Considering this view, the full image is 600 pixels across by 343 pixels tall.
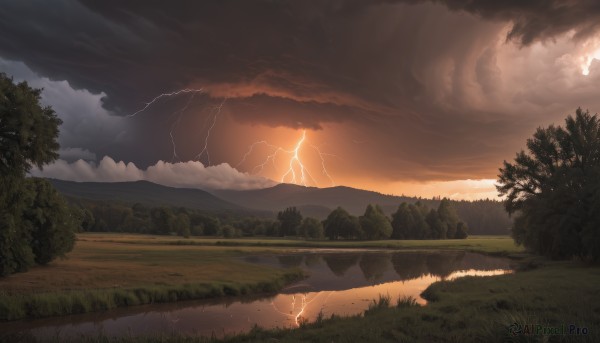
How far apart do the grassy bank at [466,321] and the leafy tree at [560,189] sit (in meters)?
18.9

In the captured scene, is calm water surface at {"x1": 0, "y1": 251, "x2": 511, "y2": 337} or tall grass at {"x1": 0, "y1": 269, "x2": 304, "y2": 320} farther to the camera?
tall grass at {"x1": 0, "y1": 269, "x2": 304, "y2": 320}

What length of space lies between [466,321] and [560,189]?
36.9 metres

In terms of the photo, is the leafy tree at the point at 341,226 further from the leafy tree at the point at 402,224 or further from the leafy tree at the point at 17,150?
the leafy tree at the point at 17,150

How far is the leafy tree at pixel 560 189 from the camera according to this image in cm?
4500

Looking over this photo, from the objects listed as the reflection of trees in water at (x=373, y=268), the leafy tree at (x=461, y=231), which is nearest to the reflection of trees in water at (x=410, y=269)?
the reflection of trees in water at (x=373, y=268)

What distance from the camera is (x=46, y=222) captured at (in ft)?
151

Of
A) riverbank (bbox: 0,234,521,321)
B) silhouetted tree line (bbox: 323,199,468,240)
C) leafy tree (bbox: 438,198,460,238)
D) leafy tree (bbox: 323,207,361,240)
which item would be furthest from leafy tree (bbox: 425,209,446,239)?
riverbank (bbox: 0,234,521,321)

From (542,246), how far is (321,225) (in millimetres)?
113300

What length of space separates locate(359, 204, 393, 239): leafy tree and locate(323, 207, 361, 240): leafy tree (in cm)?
278

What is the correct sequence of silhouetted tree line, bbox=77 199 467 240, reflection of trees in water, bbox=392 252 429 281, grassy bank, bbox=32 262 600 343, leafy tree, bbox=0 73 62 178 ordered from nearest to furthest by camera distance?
grassy bank, bbox=32 262 600 343 < leafy tree, bbox=0 73 62 178 < reflection of trees in water, bbox=392 252 429 281 < silhouetted tree line, bbox=77 199 467 240

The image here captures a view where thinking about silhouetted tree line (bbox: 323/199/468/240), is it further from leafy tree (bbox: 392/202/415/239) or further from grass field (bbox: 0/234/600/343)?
grass field (bbox: 0/234/600/343)

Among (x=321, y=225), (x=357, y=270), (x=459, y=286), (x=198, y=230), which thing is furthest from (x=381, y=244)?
(x=198, y=230)

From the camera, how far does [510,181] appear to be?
6862cm

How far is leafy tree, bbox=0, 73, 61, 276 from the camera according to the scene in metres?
32.2
